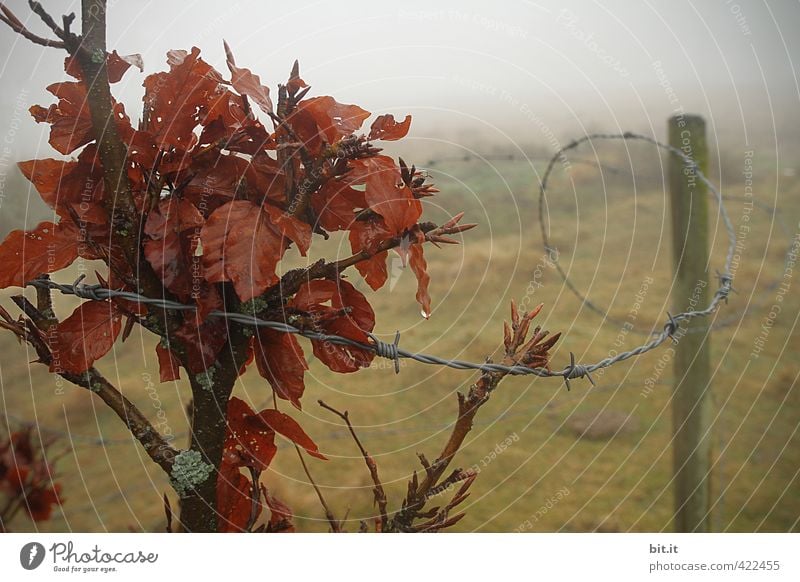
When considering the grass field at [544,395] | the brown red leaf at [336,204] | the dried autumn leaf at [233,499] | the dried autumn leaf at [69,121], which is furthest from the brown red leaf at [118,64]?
the grass field at [544,395]

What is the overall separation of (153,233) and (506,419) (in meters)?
0.59

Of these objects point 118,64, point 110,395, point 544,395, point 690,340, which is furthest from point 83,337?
point 690,340

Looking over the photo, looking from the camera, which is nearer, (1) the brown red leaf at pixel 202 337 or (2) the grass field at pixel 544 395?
(1) the brown red leaf at pixel 202 337

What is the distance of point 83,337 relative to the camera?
34 cm

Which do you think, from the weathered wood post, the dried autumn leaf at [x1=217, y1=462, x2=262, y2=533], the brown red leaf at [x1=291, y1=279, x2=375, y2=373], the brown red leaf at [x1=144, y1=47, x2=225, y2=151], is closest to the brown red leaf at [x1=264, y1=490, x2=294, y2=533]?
the dried autumn leaf at [x1=217, y1=462, x2=262, y2=533]

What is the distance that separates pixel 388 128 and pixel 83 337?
193mm

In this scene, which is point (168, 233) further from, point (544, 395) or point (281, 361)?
point (544, 395)

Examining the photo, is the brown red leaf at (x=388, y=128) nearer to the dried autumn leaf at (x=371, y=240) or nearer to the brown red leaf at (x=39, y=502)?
the dried autumn leaf at (x=371, y=240)

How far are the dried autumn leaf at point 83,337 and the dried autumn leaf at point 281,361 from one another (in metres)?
0.08

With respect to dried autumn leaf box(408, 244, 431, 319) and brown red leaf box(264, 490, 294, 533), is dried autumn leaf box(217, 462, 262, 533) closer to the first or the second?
brown red leaf box(264, 490, 294, 533)

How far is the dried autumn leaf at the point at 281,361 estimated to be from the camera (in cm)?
35

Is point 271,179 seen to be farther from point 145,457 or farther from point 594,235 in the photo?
point 594,235

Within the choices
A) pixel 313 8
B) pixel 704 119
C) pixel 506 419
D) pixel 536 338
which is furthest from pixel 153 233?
→ pixel 704 119

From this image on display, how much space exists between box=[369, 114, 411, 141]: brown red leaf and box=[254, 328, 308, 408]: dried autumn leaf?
0.12 metres
